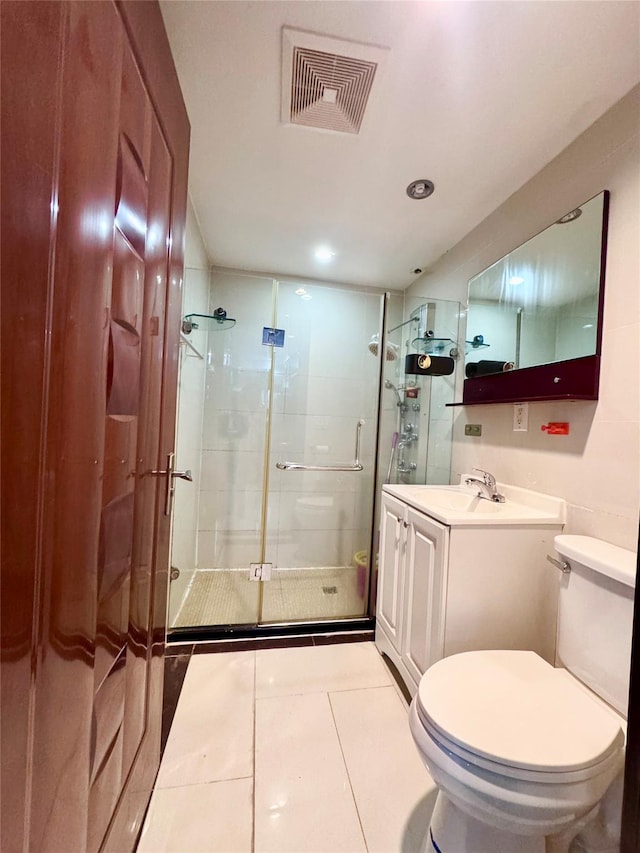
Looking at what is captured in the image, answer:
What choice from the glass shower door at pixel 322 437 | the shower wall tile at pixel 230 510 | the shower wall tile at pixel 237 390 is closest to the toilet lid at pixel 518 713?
the glass shower door at pixel 322 437

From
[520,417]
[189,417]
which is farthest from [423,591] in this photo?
[189,417]

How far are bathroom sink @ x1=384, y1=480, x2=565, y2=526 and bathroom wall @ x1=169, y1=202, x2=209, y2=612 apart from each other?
1194 millimetres

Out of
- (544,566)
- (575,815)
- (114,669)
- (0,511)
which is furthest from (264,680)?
(0,511)

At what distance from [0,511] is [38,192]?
0.39 metres

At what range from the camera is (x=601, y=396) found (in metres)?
1.19

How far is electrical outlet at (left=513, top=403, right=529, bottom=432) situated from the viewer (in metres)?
1.52

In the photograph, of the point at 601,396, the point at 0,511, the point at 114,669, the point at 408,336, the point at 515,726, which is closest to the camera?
the point at 0,511

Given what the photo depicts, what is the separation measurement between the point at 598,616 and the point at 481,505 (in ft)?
2.14

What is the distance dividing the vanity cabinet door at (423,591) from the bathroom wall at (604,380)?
1.71 ft

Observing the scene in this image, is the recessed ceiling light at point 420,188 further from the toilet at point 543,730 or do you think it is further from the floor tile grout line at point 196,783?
the floor tile grout line at point 196,783

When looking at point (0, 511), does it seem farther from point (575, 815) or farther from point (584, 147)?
point (584, 147)

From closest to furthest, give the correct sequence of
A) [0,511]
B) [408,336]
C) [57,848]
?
[0,511]
[57,848]
[408,336]

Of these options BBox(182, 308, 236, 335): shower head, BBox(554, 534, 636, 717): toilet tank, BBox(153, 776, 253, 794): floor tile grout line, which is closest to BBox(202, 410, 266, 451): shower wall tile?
BBox(182, 308, 236, 335): shower head

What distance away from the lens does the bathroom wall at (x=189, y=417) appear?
1.86 meters
